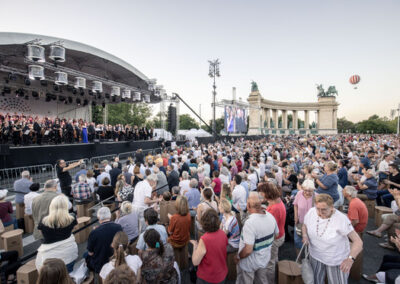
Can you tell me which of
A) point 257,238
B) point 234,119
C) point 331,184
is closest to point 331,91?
point 234,119

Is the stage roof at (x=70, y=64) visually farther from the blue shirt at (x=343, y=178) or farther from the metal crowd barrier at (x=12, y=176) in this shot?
the blue shirt at (x=343, y=178)

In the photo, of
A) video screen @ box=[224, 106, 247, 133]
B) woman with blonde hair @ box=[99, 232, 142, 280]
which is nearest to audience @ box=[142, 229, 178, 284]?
woman with blonde hair @ box=[99, 232, 142, 280]

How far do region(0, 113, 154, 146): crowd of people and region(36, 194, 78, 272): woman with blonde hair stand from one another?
464 inches

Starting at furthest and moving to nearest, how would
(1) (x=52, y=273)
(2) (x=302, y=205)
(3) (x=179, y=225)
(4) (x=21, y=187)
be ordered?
(4) (x=21, y=187) < (2) (x=302, y=205) < (3) (x=179, y=225) < (1) (x=52, y=273)

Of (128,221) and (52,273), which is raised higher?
(52,273)

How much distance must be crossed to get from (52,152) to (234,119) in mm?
23106

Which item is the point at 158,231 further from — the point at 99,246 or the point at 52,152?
the point at 52,152

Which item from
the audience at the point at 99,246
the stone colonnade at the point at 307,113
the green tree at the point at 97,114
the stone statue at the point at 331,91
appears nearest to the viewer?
the audience at the point at 99,246

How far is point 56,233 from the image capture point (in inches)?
104

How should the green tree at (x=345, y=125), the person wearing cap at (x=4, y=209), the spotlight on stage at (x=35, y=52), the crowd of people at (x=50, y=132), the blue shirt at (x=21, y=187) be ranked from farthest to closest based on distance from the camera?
the green tree at (x=345, y=125) < the crowd of people at (x=50, y=132) < the spotlight on stage at (x=35, y=52) < the blue shirt at (x=21, y=187) < the person wearing cap at (x=4, y=209)

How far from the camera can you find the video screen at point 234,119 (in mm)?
28062

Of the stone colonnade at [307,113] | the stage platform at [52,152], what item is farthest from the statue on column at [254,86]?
the stage platform at [52,152]

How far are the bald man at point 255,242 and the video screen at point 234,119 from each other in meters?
25.7

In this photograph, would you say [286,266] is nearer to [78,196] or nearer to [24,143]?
[78,196]
